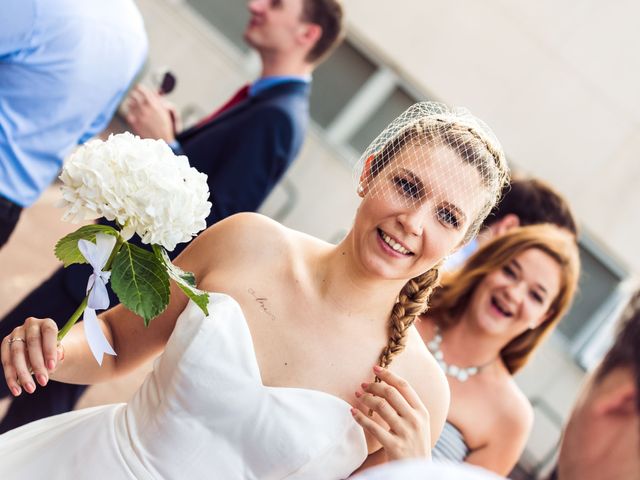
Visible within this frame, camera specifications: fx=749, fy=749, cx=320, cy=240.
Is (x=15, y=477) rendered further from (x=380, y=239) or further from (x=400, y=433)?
(x=380, y=239)

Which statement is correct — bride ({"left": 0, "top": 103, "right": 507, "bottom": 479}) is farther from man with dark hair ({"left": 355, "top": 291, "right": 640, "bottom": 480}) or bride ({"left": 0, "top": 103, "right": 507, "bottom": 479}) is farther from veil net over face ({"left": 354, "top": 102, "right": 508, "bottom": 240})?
man with dark hair ({"left": 355, "top": 291, "right": 640, "bottom": 480})

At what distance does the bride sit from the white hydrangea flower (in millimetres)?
336

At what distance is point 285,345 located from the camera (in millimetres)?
1940

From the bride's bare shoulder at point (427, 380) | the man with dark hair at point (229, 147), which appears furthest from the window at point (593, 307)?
the bride's bare shoulder at point (427, 380)

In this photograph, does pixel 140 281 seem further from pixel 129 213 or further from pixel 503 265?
pixel 503 265

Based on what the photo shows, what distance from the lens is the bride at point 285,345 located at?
5.99 feet

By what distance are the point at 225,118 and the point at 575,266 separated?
1.52m

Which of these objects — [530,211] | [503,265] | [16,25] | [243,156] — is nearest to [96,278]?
[16,25]

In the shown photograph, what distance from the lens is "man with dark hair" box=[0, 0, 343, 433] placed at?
103 inches

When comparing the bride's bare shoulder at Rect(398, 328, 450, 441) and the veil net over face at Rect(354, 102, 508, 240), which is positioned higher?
the veil net over face at Rect(354, 102, 508, 240)

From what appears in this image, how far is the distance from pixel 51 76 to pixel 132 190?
1.09m

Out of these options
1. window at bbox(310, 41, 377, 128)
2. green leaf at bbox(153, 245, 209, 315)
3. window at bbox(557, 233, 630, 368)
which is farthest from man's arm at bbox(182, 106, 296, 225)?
window at bbox(557, 233, 630, 368)

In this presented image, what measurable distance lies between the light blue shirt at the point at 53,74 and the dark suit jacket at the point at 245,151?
388 mm

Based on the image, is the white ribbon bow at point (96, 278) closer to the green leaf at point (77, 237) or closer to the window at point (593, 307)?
the green leaf at point (77, 237)
